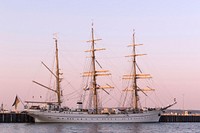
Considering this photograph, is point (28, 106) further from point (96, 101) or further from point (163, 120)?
point (163, 120)

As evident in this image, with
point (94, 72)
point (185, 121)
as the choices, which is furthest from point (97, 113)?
point (185, 121)

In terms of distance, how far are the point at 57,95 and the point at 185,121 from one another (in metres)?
54.5

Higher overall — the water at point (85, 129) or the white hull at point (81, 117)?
the white hull at point (81, 117)

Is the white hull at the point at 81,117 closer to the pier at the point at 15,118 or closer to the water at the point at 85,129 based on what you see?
the pier at the point at 15,118

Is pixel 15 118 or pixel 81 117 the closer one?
pixel 81 117

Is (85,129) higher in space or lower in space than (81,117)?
lower

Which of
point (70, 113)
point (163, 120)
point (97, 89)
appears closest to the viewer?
point (70, 113)

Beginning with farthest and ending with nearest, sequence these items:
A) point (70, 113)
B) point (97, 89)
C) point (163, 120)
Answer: point (163, 120) → point (97, 89) → point (70, 113)

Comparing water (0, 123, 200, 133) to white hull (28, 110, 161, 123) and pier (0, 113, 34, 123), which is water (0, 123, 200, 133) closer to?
white hull (28, 110, 161, 123)

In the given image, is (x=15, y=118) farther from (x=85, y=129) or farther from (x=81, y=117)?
(x=85, y=129)

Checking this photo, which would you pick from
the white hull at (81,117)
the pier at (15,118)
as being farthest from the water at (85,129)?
the pier at (15,118)

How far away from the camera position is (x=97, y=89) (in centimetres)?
14000

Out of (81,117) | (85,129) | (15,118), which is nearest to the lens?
(85,129)

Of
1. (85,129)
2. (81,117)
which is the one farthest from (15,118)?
(85,129)
